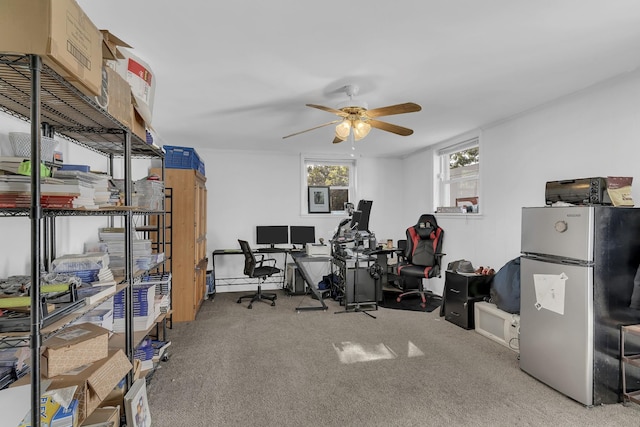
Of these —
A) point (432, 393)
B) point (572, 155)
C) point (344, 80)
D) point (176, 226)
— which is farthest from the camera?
point (176, 226)

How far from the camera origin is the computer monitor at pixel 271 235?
18.6 ft

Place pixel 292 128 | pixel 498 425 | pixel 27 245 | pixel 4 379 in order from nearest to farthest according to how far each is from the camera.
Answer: pixel 4 379
pixel 27 245
pixel 498 425
pixel 292 128

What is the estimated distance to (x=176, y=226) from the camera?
4.03 metres

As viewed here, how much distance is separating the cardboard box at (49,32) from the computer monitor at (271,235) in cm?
449

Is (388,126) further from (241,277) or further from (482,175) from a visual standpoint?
(241,277)

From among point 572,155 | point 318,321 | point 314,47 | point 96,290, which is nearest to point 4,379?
point 96,290

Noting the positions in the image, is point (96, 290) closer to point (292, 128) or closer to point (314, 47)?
point (314, 47)

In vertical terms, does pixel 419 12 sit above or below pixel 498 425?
above

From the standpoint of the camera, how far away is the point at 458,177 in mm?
5008

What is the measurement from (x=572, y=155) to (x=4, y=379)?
4314 millimetres

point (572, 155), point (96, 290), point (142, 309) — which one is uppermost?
point (572, 155)

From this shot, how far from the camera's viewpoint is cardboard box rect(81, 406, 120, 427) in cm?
162

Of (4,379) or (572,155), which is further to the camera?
(572,155)

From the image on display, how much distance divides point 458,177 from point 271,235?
125 inches
